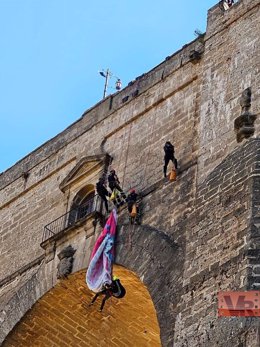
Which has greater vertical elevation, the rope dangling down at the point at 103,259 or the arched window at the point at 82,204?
the arched window at the point at 82,204

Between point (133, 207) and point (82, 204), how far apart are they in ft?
8.70

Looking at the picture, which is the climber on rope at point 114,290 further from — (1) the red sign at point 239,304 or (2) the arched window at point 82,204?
(1) the red sign at point 239,304

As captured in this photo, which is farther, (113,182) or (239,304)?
(113,182)

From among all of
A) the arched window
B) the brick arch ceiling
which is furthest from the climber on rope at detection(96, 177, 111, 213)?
the brick arch ceiling

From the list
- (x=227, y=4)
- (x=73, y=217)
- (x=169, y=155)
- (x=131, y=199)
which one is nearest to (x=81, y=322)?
(x=73, y=217)

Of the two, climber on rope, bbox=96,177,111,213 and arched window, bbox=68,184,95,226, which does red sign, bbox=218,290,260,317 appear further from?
arched window, bbox=68,184,95,226

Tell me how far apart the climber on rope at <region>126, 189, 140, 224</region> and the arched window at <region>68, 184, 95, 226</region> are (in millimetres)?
1684

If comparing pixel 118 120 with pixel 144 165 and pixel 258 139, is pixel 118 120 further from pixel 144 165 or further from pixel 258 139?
pixel 258 139

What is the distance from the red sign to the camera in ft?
53.8

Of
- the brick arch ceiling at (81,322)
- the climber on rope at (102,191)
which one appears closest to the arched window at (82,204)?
the climber on rope at (102,191)

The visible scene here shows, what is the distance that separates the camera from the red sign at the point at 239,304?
53.8 ft

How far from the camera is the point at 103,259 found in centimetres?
2173

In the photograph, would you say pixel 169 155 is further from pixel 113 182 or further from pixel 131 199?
pixel 113 182

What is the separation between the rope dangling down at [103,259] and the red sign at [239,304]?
16.6 ft
